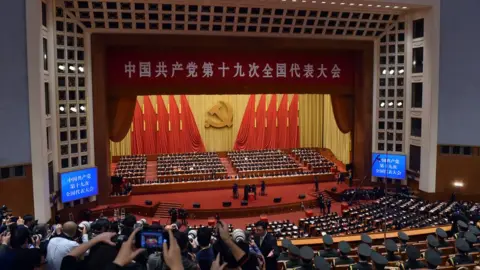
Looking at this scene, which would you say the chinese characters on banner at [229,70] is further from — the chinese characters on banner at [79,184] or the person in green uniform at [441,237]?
the person in green uniform at [441,237]

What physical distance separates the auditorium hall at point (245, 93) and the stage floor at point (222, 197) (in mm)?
81

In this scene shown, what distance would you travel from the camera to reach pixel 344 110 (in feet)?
61.1

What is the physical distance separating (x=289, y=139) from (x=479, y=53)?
10.6 metres

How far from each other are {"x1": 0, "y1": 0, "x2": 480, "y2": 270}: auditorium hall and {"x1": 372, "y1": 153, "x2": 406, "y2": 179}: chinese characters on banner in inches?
2.3

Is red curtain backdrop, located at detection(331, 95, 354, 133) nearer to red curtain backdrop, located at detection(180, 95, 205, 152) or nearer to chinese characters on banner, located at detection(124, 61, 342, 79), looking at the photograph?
chinese characters on banner, located at detection(124, 61, 342, 79)

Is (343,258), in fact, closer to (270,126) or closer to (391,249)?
(391,249)

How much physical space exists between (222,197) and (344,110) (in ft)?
20.0

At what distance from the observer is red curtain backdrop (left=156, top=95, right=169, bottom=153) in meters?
22.4

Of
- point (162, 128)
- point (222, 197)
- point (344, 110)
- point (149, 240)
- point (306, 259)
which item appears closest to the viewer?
point (149, 240)

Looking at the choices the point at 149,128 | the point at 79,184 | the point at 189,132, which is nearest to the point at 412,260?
the point at 79,184

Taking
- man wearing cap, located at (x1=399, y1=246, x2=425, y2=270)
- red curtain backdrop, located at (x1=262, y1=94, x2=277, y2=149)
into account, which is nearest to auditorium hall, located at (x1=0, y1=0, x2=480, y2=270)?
red curtain backdrop, located at (x1=262, y1=94, x2=277, y2=149)

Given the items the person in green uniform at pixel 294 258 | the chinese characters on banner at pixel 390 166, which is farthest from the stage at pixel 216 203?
the person in green uniform at pixel 294 258

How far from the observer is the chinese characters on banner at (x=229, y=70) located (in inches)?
614

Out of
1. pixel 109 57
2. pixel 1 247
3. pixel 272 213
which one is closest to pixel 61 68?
pixel 109 57
